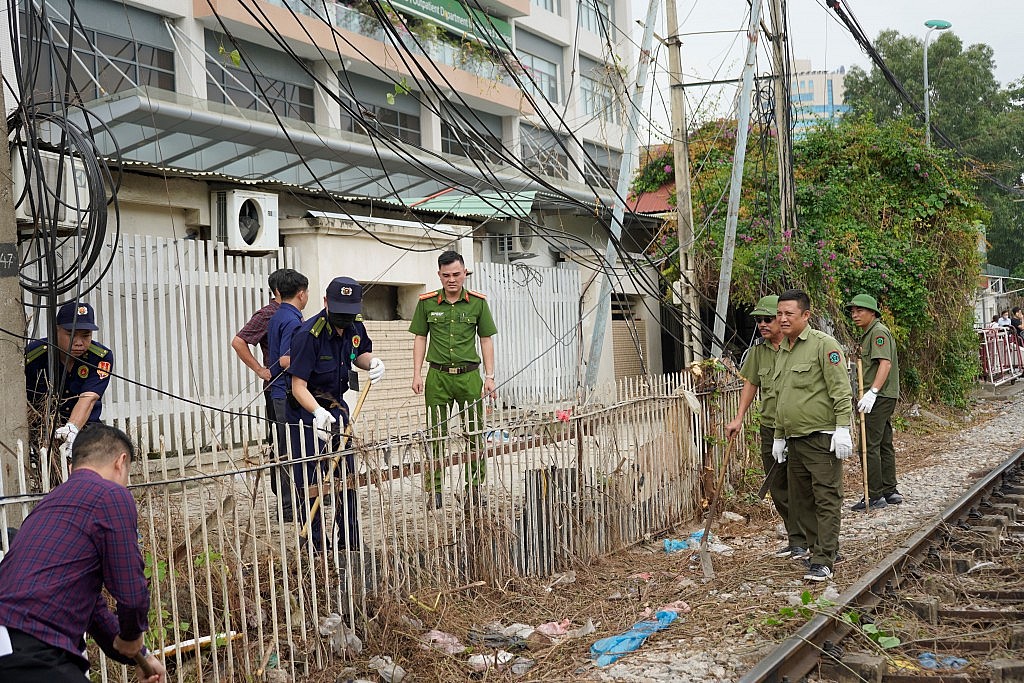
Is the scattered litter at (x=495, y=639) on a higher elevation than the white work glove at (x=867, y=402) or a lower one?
lower

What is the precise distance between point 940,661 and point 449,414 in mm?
3217

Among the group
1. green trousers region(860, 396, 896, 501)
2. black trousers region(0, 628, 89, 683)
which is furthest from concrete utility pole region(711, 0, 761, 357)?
black trousers region(0, 628, 89, 683)

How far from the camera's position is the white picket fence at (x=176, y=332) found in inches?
371

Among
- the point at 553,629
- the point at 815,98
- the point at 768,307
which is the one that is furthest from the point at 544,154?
the point at 815,98

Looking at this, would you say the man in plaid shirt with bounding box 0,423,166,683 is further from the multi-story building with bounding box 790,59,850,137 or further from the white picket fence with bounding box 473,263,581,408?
the multi-story building with bounding box 790,59,850,137

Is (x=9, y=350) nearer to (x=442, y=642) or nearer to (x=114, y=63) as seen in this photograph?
(x=442, y=642)

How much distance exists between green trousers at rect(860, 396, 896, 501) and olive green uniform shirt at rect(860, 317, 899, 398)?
5.3 inches

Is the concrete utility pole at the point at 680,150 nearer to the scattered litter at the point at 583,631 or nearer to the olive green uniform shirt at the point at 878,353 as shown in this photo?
the olive green uniform shirt at the point at 878,353

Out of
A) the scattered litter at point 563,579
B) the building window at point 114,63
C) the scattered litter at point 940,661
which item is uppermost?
the building window at point 114,63

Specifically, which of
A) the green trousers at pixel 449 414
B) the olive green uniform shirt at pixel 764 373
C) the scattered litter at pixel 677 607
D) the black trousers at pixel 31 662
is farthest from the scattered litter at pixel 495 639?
the olive green uniform shirt at pixel 764 373

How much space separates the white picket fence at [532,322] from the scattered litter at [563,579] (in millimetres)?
6992

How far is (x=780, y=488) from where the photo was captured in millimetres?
7777

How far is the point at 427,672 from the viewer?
526 cm

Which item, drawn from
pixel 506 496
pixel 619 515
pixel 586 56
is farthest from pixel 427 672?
pixel 586 56
